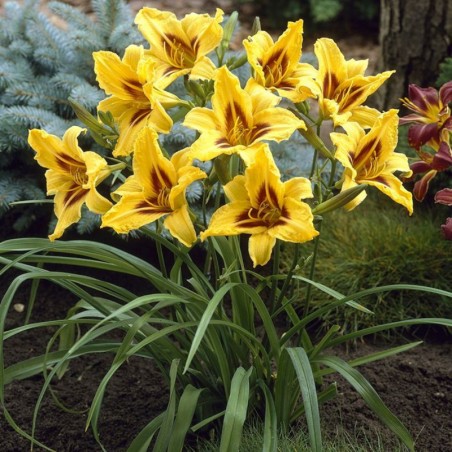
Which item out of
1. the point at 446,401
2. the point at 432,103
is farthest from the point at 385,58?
Result: the point at 446,401

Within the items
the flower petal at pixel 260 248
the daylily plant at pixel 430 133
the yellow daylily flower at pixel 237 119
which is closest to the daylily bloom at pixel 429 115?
the daylily plant at pixel 430 133

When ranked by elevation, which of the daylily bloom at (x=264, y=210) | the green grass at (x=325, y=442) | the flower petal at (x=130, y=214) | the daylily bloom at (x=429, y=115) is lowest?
the green grass at (x=325, y=442)

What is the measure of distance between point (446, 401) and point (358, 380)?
2.34ft

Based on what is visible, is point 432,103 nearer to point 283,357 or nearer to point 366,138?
point 366,138

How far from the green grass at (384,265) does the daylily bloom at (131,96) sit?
1.42 metres

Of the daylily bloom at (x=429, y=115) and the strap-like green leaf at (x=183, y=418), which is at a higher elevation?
the daylily bloom at (x=429, y=115)

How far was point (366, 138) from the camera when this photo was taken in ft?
6.30

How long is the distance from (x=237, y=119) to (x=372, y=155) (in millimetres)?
329

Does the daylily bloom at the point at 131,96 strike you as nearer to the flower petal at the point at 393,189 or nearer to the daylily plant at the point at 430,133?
the flower petal at the point at 393,189

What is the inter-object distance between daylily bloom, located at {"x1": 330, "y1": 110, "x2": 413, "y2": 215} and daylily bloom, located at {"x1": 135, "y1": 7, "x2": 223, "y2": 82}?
39 cm

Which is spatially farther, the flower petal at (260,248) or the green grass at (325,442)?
the green grass at (325,442)

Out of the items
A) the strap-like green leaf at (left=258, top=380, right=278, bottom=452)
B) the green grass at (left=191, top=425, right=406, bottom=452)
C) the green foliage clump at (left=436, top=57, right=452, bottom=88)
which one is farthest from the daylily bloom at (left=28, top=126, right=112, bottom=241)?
the green foliage clump at (left=436, top=57, right=452, bottom=88)

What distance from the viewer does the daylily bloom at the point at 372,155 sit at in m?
1.89

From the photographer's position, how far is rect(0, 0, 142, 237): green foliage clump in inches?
133
